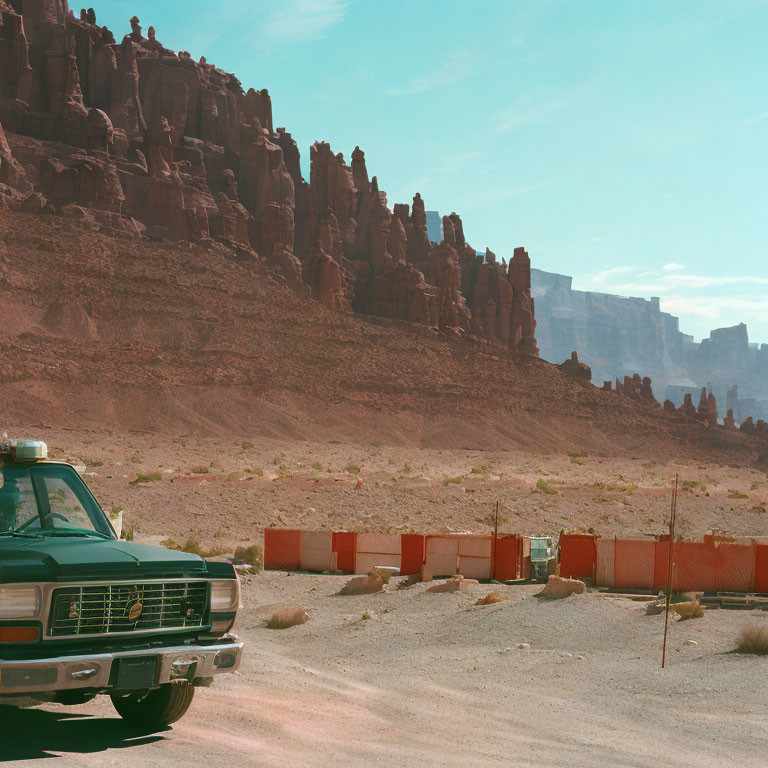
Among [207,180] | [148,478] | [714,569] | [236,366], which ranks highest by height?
[207,180]

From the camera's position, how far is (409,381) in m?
92.4

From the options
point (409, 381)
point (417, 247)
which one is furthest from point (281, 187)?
point (409, 381)

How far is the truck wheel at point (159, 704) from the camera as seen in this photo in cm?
747

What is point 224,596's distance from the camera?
7.41 metres

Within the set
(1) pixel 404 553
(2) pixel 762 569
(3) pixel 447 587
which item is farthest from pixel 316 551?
(2) pixel 762 569

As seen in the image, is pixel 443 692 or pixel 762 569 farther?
pixel 762 569

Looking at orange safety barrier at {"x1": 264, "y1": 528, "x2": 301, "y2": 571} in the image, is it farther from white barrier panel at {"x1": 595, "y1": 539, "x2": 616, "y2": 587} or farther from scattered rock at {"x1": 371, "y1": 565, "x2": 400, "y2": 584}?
white barrier panel at {"x1": 595, "y1": 539, "x2": 616, "y2": 587}

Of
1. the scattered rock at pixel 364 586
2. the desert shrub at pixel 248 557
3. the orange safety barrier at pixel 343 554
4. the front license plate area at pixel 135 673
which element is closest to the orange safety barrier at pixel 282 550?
the desert shrub at pixel 248 557

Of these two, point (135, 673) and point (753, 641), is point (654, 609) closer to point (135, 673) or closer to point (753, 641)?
point (753, 641)

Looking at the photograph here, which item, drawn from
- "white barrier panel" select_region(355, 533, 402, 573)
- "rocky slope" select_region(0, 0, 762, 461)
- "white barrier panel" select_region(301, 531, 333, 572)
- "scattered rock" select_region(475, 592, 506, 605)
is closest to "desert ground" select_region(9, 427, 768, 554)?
"white barrier panel" select_region(301, 531, 333, 572)

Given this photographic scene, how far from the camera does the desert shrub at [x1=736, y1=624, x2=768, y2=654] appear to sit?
40.7ft

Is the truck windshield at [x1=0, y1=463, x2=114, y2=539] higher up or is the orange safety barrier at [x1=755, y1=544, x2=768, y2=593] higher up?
the truck windshield at [x1=0, y1=463, x2=114, y2=539]

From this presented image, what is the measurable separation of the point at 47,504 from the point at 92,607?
51.8 inches

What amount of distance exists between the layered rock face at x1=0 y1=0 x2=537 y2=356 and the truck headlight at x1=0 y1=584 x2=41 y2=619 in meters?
88.8
